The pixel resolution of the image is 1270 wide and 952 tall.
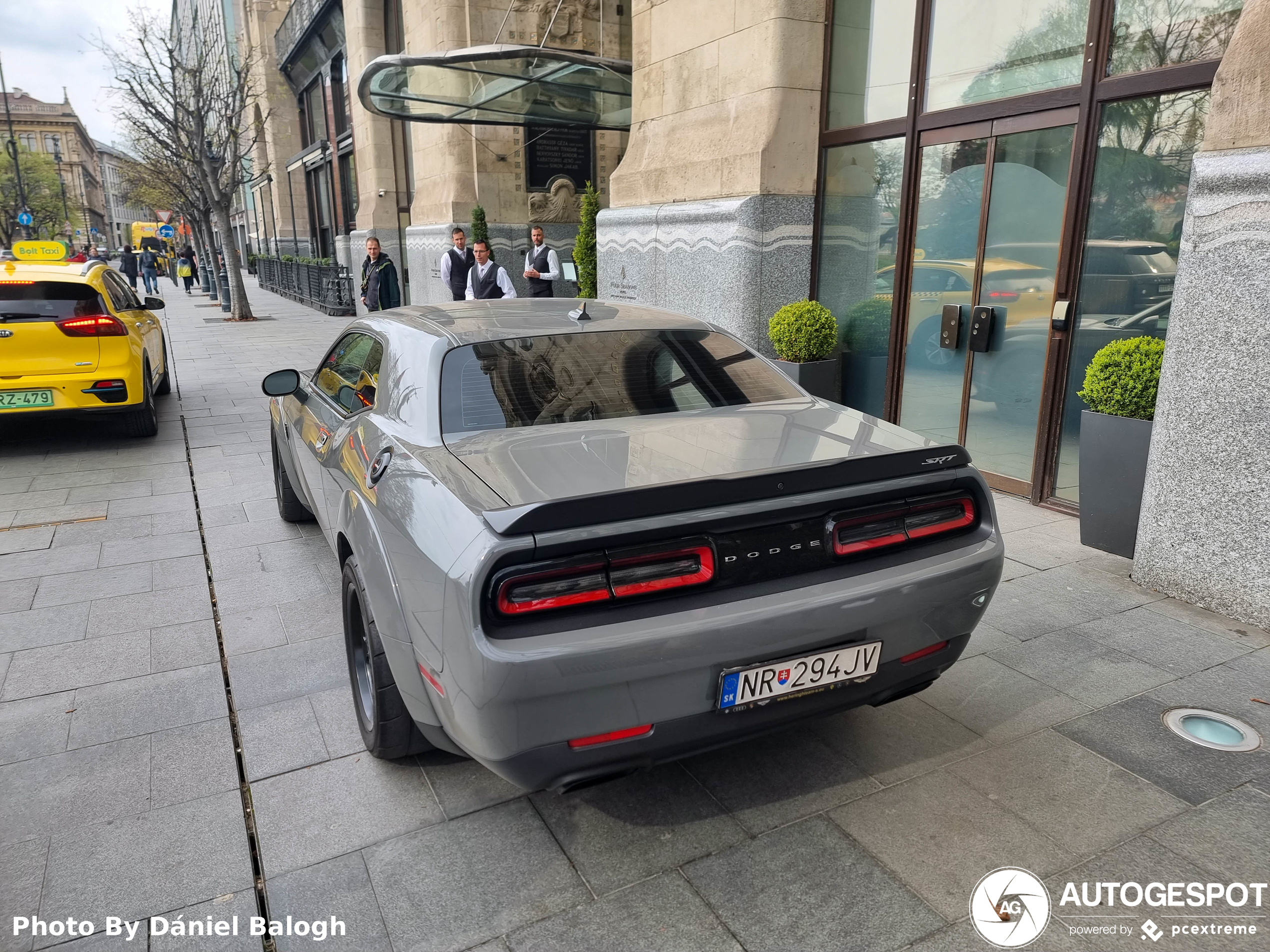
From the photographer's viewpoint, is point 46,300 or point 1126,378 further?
point 46,300

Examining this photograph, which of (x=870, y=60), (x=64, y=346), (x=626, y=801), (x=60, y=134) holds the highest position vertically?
(x=60, y=134)

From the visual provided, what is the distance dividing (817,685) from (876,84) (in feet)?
21.8

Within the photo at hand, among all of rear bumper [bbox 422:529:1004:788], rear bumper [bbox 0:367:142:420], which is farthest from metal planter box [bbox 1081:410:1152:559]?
rear bumper [bbox 0:367:142:420]

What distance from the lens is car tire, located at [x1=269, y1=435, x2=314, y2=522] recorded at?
5.89 metres

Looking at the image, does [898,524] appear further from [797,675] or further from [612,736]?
[612,736]

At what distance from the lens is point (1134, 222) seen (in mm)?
5613

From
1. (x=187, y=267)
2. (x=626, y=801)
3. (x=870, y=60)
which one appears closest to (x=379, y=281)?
(x=870, y=60)

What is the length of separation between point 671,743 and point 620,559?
1.76ft

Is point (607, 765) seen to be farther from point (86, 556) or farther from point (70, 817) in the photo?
point (86, 556)

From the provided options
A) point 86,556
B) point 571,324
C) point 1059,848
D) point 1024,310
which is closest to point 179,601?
point 86,556

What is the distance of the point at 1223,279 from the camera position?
4238 mm

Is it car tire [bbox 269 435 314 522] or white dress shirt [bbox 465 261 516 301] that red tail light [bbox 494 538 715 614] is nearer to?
car tire [bbox 269 435 314 522]

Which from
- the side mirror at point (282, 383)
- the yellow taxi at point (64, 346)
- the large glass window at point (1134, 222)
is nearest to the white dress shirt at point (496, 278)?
the yellow taxi at point (64, 346)

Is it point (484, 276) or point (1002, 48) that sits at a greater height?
point (1002, 48)
